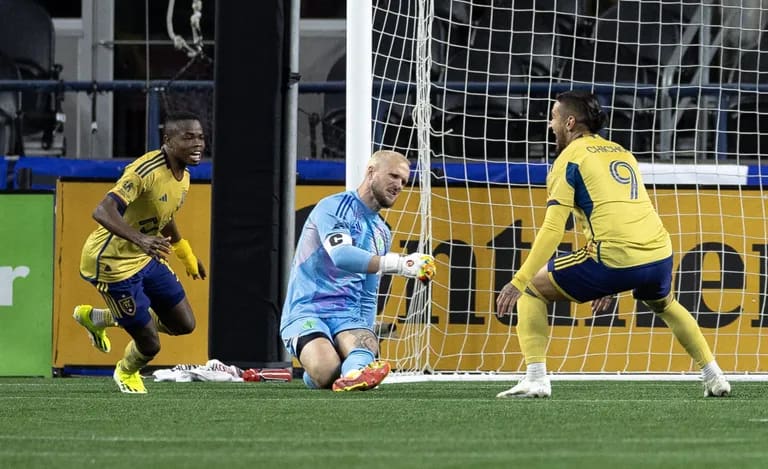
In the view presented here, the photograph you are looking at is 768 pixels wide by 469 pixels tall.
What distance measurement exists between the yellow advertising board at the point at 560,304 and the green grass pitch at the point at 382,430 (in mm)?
2791

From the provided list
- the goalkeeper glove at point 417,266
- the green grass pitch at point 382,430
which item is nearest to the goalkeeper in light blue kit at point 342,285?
the green grass pitch at point 382,430

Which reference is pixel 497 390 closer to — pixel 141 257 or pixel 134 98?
pixel 141 257

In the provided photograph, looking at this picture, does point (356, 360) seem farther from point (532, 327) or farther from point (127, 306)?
point (127, 306)

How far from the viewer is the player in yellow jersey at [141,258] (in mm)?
8633

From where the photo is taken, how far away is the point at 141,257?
29.8 feet

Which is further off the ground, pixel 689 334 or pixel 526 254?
pixel 526 254

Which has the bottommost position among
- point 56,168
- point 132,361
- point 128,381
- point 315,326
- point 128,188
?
point 128,381

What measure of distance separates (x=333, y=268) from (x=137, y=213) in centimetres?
148

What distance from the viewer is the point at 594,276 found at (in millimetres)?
7301

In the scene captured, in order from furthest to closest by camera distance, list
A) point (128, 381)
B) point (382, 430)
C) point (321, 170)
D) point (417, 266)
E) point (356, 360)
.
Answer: point (321, 170) → point (128, 381) → point (356, 360) → point (417, 266) → point (382, 430)

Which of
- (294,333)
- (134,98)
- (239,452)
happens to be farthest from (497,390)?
(134,98)

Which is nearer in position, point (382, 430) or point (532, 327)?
point (382, 430)

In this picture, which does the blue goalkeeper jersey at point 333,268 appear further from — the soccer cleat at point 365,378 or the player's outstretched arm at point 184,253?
the player's outstretched arm at point 184,253

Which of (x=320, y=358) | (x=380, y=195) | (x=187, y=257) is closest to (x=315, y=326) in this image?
(x=320, y=358)
